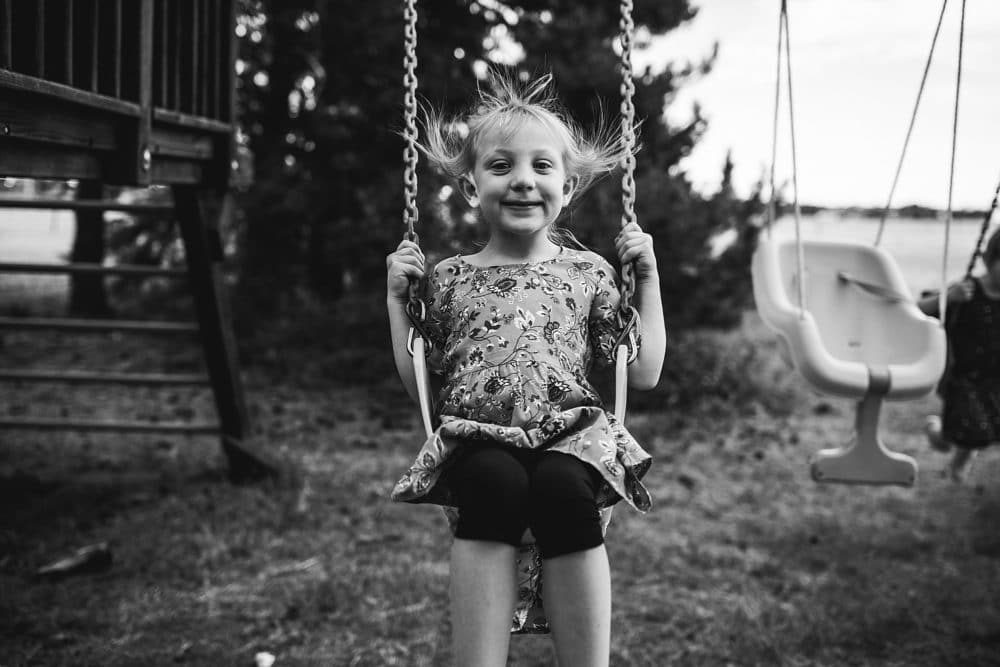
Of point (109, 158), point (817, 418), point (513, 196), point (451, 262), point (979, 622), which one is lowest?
point (979, 622)

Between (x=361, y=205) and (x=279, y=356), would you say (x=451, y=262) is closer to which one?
(x=361, y=205)

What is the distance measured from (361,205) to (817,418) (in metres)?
4.31

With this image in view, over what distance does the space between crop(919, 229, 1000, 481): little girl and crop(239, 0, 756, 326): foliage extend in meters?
2.86

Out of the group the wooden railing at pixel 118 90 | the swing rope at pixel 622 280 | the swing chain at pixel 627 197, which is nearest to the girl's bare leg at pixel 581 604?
the swing rope at pixel 622 280

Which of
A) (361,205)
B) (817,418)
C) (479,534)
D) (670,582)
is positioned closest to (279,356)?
(361,205)

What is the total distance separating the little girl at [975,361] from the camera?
4.35m

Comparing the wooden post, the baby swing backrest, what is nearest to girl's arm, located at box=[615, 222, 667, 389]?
the baby swing backrest

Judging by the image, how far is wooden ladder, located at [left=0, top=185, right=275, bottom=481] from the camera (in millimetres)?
4988

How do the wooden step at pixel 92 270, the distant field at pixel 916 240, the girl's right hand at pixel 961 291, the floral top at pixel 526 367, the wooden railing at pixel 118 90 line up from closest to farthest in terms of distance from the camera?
1. the floral top at pixel 526 367
2. the wooden railing at pixel 118 90
3. the girl's right hand at pixel 961 291
4. the wooden step at pixel 92 270
5. the distant field at pixel 916 240

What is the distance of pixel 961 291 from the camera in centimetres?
419

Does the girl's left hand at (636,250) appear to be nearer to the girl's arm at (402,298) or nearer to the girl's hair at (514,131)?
the girl's hair at (514,131)

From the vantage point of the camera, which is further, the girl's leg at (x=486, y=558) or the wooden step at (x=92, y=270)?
the wooden step at (x=92, y=270)

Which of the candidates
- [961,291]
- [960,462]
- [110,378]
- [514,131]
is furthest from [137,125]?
[960,462]

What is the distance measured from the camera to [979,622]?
3.74 metres
